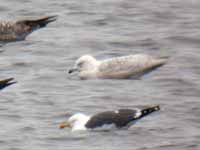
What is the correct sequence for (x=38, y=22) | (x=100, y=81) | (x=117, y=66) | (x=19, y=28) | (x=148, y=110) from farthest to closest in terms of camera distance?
1. (x=38, y=22)
2. (x=19, y=28)
3. (x=100, y=81)
4. (x=117, y=66)
5. (x=148, y=110)

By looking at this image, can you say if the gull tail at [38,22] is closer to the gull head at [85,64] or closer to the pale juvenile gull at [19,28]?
the pale juvenile gull at [19,28]

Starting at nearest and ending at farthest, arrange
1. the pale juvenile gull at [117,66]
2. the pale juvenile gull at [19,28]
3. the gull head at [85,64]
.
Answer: the pale juvenile gull at [117,66] → the gull head at [85,64] → the pale juvenile gull at [19,28]

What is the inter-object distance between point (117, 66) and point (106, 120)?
286 cm

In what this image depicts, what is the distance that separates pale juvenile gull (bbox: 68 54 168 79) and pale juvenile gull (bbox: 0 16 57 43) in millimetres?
2797

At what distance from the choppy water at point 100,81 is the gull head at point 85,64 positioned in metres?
0.20

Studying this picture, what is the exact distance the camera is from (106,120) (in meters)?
17.3

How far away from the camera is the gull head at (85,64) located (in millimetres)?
20172

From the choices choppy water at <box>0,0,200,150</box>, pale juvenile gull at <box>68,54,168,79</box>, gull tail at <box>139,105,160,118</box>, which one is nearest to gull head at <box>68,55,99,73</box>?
pale juvenile gull at <box>68,54,168,79</box>

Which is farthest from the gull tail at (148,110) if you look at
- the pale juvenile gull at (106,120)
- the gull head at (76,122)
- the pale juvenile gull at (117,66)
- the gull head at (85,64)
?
the gull head at (85,64)

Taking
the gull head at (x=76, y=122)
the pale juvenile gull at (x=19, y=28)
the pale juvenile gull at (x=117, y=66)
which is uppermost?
the pale juvenile gull at (x=19, y=28)

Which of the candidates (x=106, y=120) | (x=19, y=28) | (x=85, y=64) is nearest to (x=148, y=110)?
(x=106, y=120)

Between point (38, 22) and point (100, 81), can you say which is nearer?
point (100, 81)

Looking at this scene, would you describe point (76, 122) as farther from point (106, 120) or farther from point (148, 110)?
point (148, 110)

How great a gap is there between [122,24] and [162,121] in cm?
614
